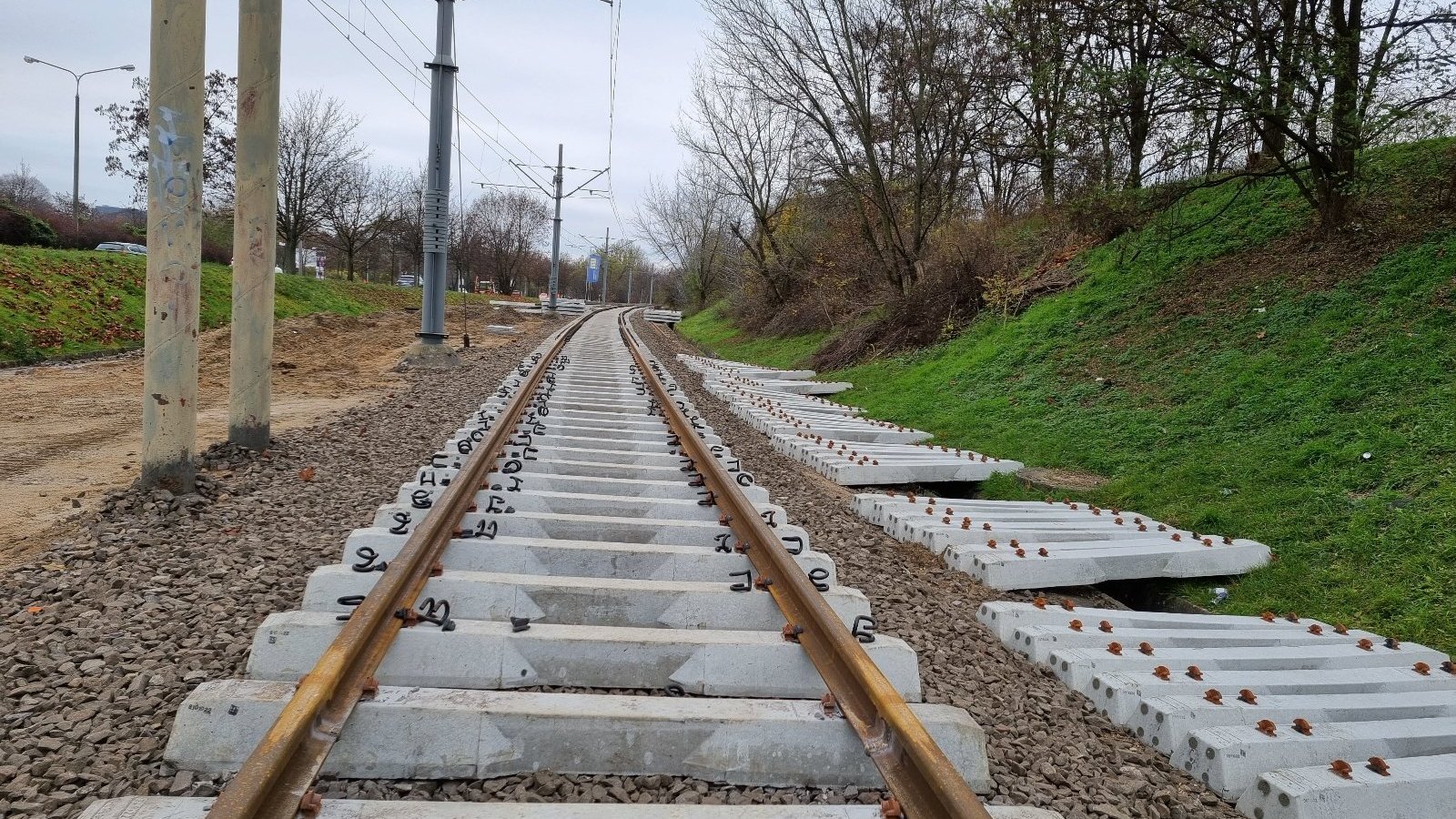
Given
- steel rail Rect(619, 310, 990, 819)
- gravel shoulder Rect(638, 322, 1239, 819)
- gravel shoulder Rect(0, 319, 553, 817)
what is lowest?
gravel shoulder Rect(638, 322, 1239, 819)

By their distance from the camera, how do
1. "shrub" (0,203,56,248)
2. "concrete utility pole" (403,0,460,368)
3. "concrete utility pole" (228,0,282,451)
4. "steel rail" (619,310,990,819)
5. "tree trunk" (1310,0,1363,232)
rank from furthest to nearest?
"shrub" (0,203,56,248) < "concrete utility pole" (403,0,460,368) < "tree trunk" (1310,0,1363,232) < "concrete utility pole" (228,0,282,451) < "steel rail" (619,310,990,819)

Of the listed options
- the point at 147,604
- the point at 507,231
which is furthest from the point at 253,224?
the point at 507,231

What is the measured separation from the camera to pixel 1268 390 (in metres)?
7.76

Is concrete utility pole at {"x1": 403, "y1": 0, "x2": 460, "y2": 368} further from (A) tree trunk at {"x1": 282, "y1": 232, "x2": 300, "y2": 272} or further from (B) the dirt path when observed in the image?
(A) tree trunk at {"x1": 282, "y1": 232, "x2": 300, "y2": 272}

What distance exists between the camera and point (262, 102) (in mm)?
6234

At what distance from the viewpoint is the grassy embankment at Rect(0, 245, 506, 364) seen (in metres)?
13.8

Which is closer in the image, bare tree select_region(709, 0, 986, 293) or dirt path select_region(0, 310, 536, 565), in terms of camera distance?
dirt path select_region(0, 310, 536, 565)

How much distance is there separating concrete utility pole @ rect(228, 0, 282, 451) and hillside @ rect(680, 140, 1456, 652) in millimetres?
6206

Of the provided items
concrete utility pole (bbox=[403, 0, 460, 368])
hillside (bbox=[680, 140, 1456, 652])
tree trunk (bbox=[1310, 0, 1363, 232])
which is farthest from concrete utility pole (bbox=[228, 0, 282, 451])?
tree trunk (bbox=[1310, 0, 1363, 232])

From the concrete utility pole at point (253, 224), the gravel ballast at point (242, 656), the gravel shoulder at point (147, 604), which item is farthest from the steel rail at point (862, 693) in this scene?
the concrete utility pole at point (253, 224)

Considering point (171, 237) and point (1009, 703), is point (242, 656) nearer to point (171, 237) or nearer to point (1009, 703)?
point (1009, 703)

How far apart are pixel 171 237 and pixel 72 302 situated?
14.5 m

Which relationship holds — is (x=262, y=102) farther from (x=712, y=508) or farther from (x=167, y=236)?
(x=712, y=508)

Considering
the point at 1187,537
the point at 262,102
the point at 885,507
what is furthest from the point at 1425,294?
the point at 262,102
